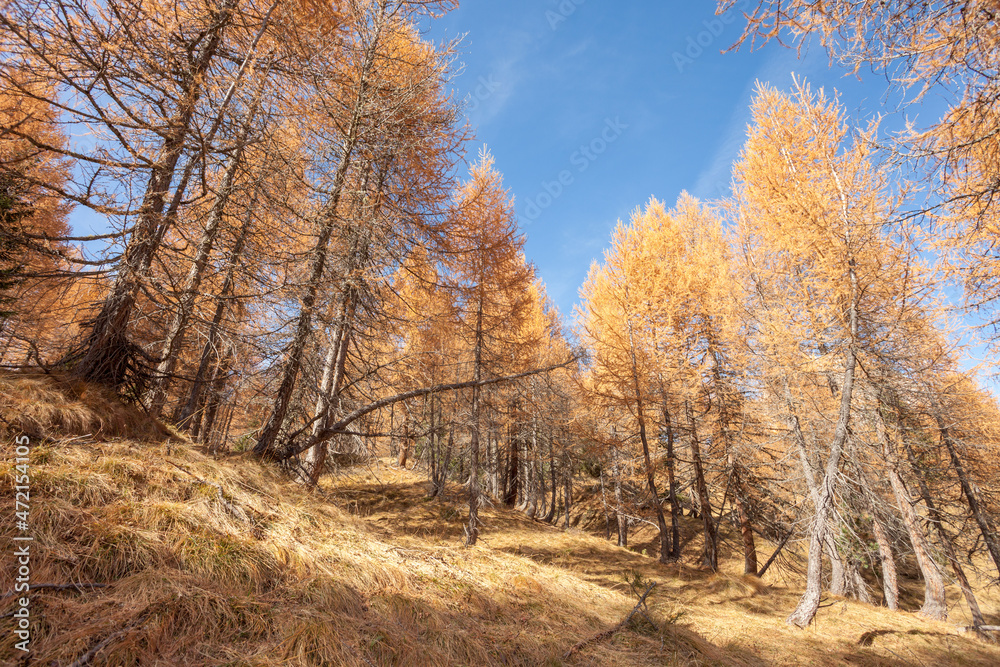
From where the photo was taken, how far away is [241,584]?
2.24 meters

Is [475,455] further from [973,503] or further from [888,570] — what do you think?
[973,503]

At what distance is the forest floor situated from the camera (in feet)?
5.64

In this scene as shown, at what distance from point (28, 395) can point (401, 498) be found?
8.94 metres

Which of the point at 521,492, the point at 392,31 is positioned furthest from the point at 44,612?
the point at 521,492

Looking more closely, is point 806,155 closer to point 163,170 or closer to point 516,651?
point 516,651

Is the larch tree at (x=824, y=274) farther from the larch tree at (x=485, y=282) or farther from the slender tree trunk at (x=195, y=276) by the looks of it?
the slender tree trunk at (x=195, y=276)

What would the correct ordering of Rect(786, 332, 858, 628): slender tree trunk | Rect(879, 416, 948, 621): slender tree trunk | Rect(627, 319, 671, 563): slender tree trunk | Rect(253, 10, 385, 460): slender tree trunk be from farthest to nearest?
Rect(627, 319, 671, 563): slender tree trunk, Rect(879, 416, 948, 621): slender tree trunk, Rect(786, 332, 858, 628): slender tree trunk, Rect(253, 10, 385, 460): slender tree trunk

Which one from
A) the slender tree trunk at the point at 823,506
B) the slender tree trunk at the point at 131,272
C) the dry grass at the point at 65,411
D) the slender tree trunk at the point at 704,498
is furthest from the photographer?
the slender tree trunk at the point at 704,498

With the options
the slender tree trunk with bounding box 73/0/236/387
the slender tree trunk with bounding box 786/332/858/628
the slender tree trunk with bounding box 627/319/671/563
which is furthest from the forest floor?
the slender tree trunk with bounding box 627/319/671/563

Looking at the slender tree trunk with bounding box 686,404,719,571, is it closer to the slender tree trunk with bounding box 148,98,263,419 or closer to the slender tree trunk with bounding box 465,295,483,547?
the slender tree trunk with bounding box 465,295,483,547

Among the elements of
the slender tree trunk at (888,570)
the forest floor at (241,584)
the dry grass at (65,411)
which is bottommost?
the slender tree trunk at (888,570)

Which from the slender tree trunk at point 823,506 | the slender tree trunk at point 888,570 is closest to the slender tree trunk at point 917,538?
the slender tree trunk at point 888,570

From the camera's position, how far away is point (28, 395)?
2697 mm

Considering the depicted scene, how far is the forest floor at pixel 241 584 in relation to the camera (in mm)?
1720
